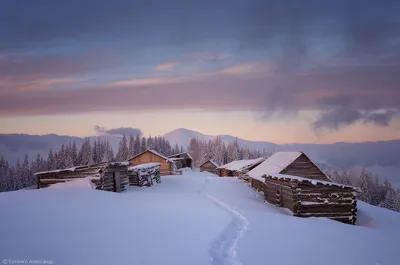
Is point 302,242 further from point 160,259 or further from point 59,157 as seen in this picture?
point 59,157

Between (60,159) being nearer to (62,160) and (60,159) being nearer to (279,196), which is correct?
(62,160)

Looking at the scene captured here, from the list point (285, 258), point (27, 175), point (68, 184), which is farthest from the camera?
point (27, 175)

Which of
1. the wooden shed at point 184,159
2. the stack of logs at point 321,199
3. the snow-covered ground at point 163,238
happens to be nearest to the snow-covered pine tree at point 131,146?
the wooden shed at point 184,159

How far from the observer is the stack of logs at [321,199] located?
19531mm

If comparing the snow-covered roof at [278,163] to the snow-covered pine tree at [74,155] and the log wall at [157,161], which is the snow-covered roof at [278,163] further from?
the snow-covered pine tree at [74,155]

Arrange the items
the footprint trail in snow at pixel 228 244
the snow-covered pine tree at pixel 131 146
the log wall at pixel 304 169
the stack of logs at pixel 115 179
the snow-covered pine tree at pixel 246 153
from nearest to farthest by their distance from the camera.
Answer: the footprint trail in snow at pixel 228 244, the stack of logs at pixel 115 179, the log wall at pixel 304 169, the snow-covered pine tree at pixel 131 146, the snow-covered pine tree at pixel 246 153

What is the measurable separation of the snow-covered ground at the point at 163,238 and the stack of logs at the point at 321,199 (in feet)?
15.2

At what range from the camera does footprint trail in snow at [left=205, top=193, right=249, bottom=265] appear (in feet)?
26.3

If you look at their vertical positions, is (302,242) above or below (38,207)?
below

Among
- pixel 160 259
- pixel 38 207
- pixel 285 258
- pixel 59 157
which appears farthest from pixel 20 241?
pixel 59 157

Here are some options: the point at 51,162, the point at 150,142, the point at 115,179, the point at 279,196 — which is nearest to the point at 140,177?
the point at 115,179

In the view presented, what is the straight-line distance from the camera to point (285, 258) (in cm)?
881

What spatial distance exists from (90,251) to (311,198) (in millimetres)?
17291

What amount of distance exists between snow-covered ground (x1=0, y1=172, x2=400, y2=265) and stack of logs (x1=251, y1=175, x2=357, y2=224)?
4636 mm
